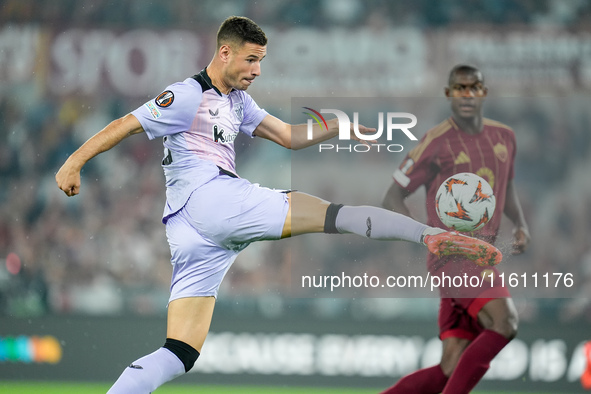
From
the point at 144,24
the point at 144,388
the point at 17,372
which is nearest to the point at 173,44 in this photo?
the point at 144,24

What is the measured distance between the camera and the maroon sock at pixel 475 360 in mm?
4301

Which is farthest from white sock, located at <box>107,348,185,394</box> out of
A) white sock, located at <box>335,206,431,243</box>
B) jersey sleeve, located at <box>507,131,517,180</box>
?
jersey sleeve, located at <box>507,131,517,180</box>

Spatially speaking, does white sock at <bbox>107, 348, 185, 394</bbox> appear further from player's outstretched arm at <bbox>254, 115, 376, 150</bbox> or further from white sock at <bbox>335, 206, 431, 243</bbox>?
player's outstretched arm at <bbox>254, 115, 376, 150</bbox>

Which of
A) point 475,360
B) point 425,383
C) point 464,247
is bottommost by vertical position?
point 425,383

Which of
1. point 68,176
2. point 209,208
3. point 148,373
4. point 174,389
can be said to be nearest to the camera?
point 68,176

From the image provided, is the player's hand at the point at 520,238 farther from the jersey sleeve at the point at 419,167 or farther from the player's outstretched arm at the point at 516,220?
the jersey sleeve at the point at 419,167

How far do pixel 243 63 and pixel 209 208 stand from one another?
0.72 m

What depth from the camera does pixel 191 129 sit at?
3979 millimetres

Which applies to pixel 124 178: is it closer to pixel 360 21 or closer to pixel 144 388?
pixel 360 21

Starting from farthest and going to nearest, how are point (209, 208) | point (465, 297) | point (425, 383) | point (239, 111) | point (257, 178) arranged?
point (257, 178)
point (425, 383)
point (465, 297)
point (239, 111)
point (209, 208)

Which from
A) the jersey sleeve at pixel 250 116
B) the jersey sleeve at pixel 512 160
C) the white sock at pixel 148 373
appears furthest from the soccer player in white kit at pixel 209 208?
the jersey sleeve at pixel 512 160

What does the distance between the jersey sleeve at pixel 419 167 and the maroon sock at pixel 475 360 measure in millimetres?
926

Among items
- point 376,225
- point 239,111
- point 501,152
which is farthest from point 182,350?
point 501,152

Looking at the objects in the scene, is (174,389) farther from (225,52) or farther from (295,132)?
(225,52)
